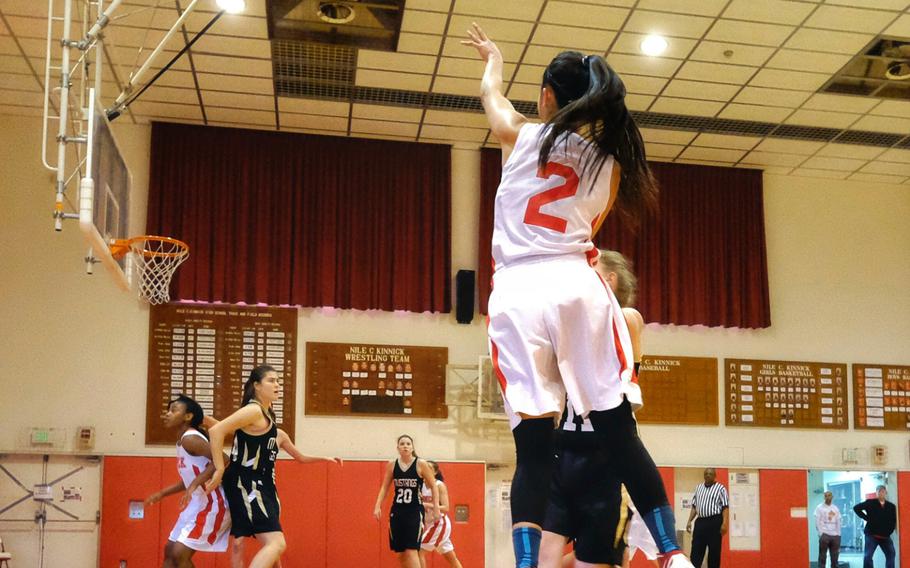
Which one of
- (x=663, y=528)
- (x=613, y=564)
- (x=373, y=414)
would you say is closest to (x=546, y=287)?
(x=663, y=528)

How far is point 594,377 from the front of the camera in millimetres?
3076

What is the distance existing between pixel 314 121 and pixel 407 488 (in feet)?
17.3

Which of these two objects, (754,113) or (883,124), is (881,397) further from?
(754,113)

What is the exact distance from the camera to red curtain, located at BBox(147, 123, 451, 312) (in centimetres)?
1342

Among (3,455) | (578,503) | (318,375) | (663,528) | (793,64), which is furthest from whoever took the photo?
(318,375)

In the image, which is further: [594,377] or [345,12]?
[345,12]

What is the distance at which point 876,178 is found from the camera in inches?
603

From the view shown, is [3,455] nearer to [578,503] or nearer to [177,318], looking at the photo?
[177,318]

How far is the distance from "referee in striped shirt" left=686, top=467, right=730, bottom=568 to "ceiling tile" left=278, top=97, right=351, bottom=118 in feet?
22.0

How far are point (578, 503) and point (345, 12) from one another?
24.8ft

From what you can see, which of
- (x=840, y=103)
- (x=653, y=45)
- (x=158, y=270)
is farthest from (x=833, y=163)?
(x=158, y=270)

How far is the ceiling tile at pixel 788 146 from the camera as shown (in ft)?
45.9

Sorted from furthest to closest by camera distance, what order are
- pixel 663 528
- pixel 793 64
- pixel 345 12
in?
pixel 793 64 → pixel 345 12 → pixel 663 528

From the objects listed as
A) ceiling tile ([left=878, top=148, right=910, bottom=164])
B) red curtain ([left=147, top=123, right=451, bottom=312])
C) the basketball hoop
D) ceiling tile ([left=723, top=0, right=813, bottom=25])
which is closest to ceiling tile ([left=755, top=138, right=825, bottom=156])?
ceiling tile ([left=878, top=148, right=910, bottom=164])
